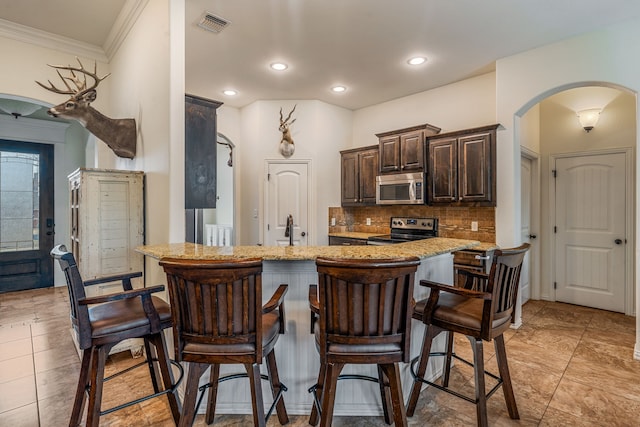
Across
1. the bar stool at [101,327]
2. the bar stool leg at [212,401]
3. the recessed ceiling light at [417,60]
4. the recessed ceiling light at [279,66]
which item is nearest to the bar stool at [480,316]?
the bar stool leg at [212,401]

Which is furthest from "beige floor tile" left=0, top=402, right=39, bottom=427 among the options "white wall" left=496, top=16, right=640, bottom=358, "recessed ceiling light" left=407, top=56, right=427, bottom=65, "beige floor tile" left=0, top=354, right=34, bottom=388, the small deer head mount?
"recessed ceiling light" left=407, top=56, right=427, bottom=65

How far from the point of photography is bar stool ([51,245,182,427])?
155 cm

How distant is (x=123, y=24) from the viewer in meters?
3.20

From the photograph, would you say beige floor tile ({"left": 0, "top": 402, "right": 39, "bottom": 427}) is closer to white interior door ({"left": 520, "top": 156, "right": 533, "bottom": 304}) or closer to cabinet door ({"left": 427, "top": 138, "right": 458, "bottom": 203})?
cabinet door ({"left": 427, "top": 138, "right": 458, "bottom": 203})

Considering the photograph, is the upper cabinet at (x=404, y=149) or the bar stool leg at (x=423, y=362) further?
the upper cabinet at (x=404, y=149)

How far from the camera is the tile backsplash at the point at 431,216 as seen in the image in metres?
4.05

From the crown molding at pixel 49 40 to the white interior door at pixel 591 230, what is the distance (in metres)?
6.10

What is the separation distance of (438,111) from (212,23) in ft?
10.5

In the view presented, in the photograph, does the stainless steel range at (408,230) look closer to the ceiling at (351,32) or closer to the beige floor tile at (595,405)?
the ceiling at (351,32)

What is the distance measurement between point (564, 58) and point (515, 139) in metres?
0.87

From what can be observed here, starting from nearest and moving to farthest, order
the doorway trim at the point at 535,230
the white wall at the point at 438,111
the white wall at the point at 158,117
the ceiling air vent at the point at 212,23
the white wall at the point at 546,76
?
the white wall at the point at 158,117, the ceiling air vent at the point at 212,23, the white wall at the point at 546,76, the white wall at the point at 438,111, the doorway trim at the point at 535,230

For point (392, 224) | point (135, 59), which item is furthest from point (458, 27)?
point (135, 59)

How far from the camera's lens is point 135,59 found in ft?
10.1

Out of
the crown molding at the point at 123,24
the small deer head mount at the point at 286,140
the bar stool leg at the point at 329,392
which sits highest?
the crown molding at the point at 123,24
